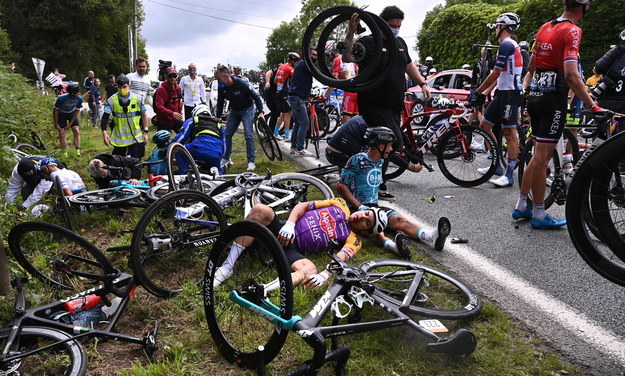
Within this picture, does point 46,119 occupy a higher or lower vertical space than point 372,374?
lower

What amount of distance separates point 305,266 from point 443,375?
1.46 meters

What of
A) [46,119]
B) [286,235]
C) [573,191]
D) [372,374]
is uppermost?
[573,191]

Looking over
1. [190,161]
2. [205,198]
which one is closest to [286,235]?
[205,198]

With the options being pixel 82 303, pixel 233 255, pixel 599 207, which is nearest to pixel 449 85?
pixel 599 207

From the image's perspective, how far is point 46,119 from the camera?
13.0m

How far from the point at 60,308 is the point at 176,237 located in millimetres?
1110

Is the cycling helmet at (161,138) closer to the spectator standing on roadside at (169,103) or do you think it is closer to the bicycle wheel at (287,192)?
the bicycle wheel at (287,192)

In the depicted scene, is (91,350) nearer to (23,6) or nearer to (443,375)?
(443,375)

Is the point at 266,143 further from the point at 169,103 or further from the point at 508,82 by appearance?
the point at 508,82

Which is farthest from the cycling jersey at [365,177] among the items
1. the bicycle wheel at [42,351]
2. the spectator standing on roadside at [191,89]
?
the spectator standing on roadside at [191,89]

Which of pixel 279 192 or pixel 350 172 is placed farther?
pixel 279 192

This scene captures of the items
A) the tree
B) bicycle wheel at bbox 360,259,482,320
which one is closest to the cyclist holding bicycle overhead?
bicycle wheel at bbox 360,259,482,320

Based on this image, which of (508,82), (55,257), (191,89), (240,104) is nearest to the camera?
(55,257)

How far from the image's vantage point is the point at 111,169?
6.17m
